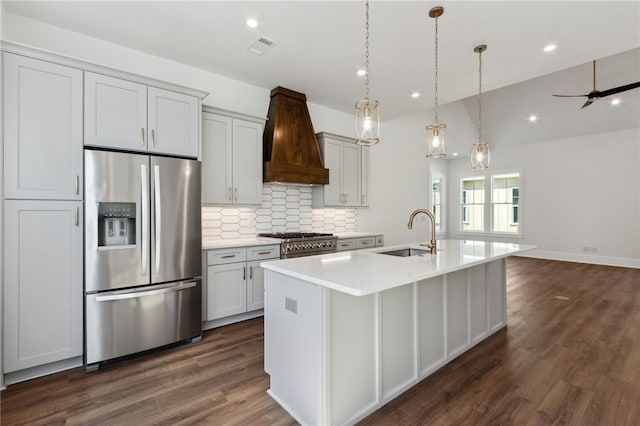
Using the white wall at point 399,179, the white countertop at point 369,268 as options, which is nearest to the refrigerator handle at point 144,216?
the white countertop at point 369,268

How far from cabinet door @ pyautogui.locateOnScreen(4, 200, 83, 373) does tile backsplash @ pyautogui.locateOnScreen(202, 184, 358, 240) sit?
4.51ft

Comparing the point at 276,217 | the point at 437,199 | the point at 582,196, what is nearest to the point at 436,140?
the point at 276,217

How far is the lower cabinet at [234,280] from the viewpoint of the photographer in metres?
3.11

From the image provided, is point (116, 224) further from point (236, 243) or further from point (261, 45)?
point (261, 45)

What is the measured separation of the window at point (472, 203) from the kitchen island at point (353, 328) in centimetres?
713

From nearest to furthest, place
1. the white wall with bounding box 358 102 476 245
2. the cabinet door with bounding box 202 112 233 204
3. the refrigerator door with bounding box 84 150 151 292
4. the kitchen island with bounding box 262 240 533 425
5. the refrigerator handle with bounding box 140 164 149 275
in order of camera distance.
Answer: the kitchen island with bounding box 262 240 533 425 → the refrigerator door with bounding box 84 150 151 292 → the refrigerator handle with bounding box 140 164 149 275 → the cabinet door with bounding box 202 112 233 204 → the white wall with bounding box 358 102 476 245

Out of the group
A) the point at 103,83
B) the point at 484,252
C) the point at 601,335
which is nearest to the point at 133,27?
the point at 103,83

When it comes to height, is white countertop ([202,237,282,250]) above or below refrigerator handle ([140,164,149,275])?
below

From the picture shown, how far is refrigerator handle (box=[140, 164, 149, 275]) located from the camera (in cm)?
255

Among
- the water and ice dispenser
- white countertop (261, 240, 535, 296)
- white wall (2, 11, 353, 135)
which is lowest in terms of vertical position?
white countertop (261, 240, 535, 296)

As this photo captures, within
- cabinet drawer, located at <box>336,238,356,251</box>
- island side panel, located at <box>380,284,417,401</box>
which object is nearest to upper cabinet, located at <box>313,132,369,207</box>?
cabinet drawer, located at <box>336,238,356,251</box>

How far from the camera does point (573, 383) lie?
2.15 meters

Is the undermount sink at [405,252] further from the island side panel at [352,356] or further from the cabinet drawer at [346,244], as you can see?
the cabinet drawer at [346,244]

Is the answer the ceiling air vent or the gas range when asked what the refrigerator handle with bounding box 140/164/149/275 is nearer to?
the gas range
